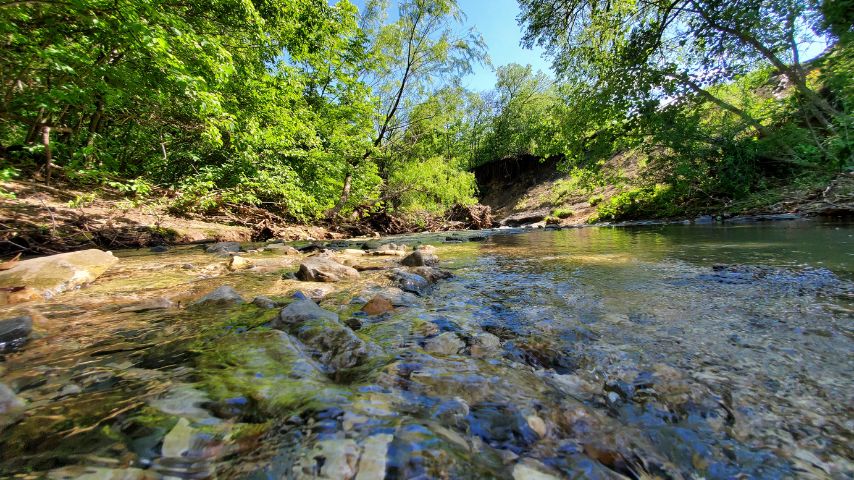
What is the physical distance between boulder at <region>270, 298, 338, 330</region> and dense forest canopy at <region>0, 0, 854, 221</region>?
5009mm

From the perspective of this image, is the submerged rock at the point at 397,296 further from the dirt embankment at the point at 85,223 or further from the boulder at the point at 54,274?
the dirt embankment at the point at 85,223

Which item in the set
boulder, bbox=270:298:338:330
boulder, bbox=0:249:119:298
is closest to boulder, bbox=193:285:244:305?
boulder, bbox=270:298:338:330

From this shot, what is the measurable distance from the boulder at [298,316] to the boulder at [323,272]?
1.84m

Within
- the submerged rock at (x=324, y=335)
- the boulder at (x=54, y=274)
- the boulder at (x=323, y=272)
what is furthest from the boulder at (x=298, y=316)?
the boulder at (x=54, y=274)

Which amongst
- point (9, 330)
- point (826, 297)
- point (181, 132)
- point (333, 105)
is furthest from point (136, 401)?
point (333, 105)

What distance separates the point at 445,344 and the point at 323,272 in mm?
2691

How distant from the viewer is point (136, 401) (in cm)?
118

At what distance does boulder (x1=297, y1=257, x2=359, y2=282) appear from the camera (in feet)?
13.7

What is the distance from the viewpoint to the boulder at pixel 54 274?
10.9 ft

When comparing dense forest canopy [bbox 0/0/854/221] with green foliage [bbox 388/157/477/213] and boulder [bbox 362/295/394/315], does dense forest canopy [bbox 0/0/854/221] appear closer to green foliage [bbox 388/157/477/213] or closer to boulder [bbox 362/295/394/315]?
green foliage [bbox 388/157/477/213]

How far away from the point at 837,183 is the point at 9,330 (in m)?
13.6

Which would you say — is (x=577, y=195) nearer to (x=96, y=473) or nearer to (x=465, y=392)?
(x=465, y=392)

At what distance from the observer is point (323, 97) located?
14.0 m

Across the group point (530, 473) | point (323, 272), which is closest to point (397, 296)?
point (323, 272)
